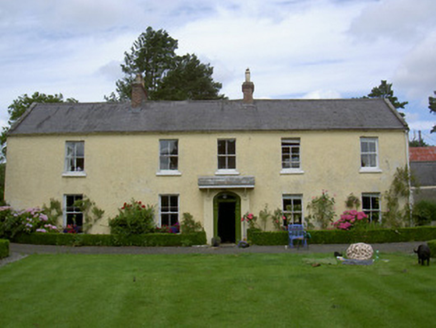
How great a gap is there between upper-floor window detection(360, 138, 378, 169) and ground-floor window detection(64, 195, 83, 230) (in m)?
15.3

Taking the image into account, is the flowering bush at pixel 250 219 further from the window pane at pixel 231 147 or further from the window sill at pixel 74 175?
the window sill at pixel 74 175

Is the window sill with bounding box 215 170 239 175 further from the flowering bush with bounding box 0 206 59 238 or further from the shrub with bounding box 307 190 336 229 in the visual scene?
the flowering bush with bounding box 0 206 59 238

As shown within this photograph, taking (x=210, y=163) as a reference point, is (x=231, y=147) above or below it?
above

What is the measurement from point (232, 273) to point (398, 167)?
45.0 feet

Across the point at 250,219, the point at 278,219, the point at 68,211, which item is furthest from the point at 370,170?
the point at 68,211

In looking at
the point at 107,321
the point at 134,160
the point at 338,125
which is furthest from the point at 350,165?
the point at 107,321

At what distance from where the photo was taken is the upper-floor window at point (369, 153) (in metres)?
22.0

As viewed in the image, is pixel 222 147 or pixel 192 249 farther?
pixel 222 147

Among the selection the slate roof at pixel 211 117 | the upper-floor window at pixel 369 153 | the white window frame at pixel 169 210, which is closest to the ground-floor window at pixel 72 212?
the slate roof at pixel 211 117

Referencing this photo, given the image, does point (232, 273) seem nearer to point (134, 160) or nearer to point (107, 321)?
point (107, 321)

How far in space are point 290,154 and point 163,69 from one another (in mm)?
28434

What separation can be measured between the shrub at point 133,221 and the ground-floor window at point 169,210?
87 cm

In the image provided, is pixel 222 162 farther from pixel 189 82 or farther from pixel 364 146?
pixel 189 82

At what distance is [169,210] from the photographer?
21.6m
